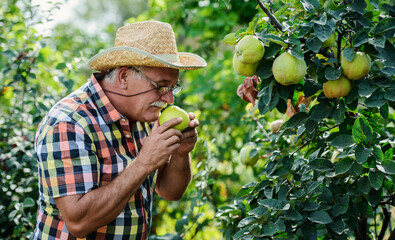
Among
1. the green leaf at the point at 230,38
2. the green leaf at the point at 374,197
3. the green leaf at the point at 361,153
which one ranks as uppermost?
the green leaf at the point at 230,38

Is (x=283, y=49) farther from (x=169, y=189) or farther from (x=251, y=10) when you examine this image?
(x=251, y=10)

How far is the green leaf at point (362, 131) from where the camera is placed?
136 cm

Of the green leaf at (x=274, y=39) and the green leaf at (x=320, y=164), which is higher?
the green leaf at (x=274, y=39)

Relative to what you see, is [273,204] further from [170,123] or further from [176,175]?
[176,175]

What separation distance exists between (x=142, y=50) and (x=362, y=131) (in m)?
1.00

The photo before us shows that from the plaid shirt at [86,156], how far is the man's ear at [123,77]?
94 millimetres

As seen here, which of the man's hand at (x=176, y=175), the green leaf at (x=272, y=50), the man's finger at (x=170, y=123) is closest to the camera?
the green leaf at (x=272, y=50)

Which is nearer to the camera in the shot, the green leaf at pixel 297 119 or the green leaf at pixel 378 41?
the green leaf at pixel 378 41

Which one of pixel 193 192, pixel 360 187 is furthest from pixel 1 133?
pixel 360 187

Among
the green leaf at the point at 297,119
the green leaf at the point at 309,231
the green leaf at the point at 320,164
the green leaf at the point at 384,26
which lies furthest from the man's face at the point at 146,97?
the green leaf at the point at 384,26

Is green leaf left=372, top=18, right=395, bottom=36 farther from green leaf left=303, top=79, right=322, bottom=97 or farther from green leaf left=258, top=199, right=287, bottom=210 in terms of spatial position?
green leaf left=258, top=199, right=287, bottom=210

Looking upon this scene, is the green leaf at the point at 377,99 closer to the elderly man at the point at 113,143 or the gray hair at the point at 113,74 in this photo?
the elderly man at the point at 113,143

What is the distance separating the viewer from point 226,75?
147 inches

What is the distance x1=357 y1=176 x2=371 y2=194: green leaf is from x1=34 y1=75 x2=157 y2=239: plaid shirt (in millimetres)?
971
